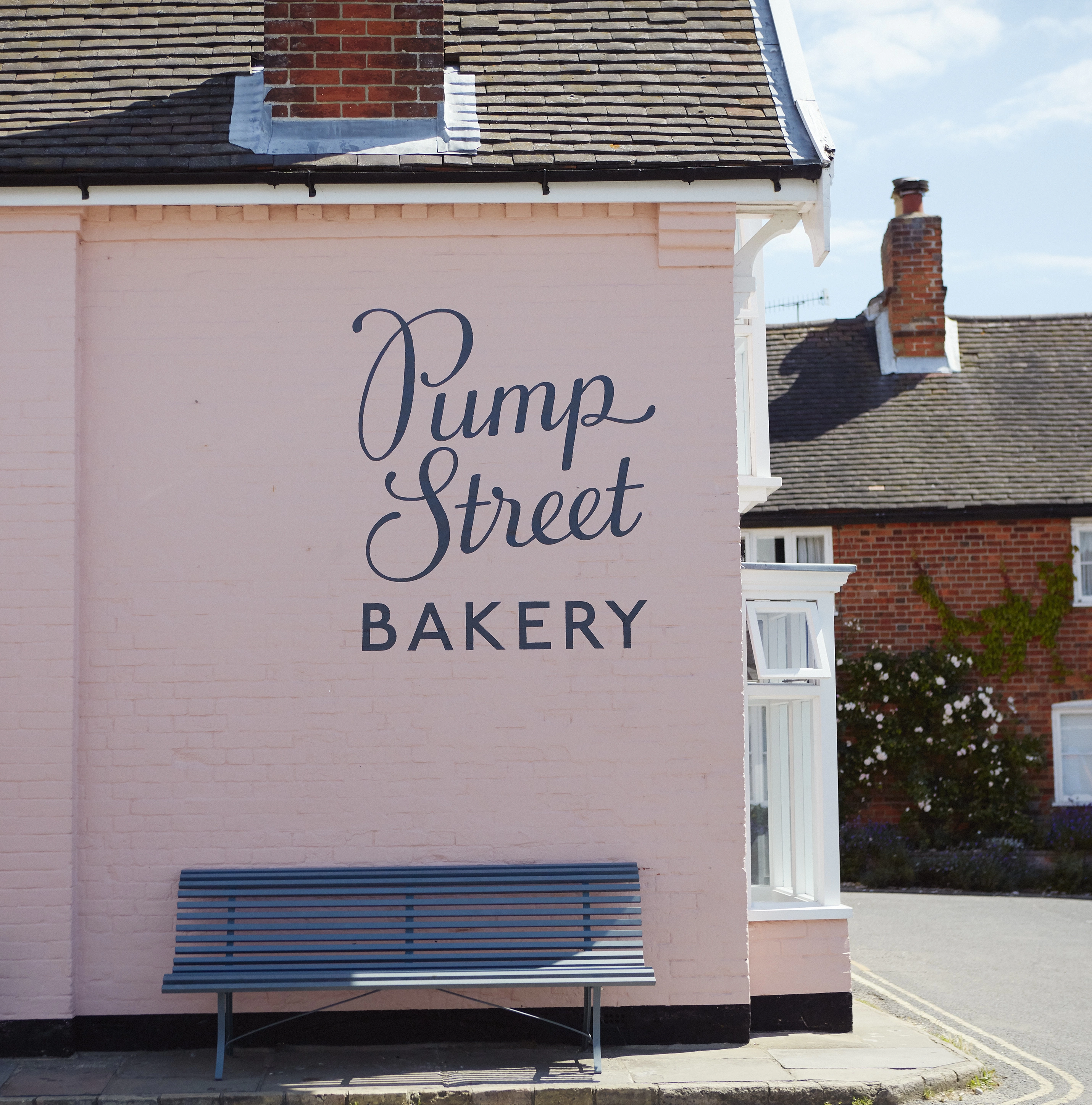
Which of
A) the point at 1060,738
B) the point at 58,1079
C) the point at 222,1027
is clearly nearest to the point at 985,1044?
the point at 222,1027

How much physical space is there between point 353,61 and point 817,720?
15.7 ft

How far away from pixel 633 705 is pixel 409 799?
4.38 ft

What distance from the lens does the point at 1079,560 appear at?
15.7 meters

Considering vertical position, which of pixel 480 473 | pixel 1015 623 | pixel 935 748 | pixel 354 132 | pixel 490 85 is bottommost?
pixel 935 748

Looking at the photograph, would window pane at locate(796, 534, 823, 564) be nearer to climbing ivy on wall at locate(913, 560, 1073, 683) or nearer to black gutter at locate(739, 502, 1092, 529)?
black gutter at locate(739, 502, 1092, 529)

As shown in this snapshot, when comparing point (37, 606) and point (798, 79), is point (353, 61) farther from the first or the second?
point (37, 606)

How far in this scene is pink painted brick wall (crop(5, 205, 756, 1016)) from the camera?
6.53 metres

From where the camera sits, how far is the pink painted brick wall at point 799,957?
684cm

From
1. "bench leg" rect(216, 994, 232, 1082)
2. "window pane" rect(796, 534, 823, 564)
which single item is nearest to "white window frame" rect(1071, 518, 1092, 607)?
"window pane" rect(796, 534, 823, 564)

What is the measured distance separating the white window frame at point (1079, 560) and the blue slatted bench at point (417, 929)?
36.2 feet

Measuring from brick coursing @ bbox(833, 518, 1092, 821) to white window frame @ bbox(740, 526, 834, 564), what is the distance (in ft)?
1.16

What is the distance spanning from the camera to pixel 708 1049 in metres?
6.38

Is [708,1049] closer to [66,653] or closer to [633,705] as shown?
[633,705]

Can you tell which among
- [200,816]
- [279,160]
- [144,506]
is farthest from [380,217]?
[200,816]
